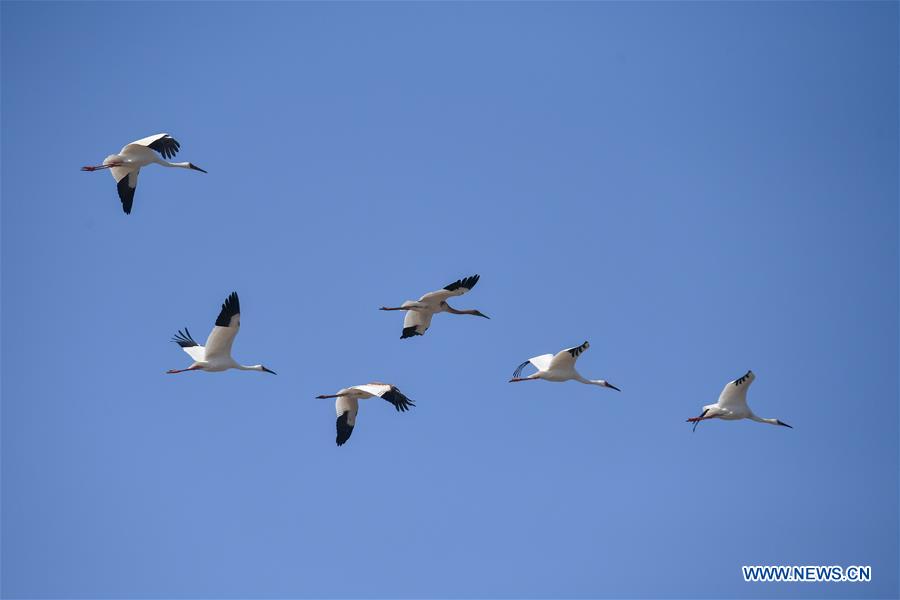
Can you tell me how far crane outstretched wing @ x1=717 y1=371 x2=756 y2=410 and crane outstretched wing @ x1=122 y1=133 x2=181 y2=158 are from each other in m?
11.5

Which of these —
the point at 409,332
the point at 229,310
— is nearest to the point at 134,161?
the point at 229,310

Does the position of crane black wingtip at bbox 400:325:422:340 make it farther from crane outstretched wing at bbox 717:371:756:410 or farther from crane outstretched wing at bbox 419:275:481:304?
crane outstretched wing at bbox 717:371:756:410

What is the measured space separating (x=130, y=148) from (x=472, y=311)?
780 centimetres

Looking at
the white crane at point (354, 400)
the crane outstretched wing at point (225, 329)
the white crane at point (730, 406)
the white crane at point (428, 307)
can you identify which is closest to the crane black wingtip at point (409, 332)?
the white crane at point (428, 307)

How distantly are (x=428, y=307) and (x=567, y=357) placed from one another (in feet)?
10.3

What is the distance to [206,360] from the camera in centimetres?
→ 2811

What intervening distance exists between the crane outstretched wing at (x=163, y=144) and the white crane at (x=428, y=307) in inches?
205

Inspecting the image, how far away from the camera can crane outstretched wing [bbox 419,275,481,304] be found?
28.5 meters

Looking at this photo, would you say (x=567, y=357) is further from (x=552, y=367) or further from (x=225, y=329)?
(x=225, y=329)

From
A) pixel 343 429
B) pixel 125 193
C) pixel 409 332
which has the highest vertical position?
pixel 125 193

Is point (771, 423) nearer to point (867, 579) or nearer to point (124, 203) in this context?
point (867, 579)

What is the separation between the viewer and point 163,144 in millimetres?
28359

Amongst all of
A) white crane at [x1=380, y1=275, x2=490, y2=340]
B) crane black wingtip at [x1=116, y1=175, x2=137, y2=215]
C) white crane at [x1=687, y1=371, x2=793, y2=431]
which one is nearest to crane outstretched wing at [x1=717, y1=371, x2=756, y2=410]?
white crane at [x1=687, y1=371, x2=793, y2=431]

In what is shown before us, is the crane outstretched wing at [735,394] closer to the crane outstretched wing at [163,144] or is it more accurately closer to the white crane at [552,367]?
the white crane at [552,367]
